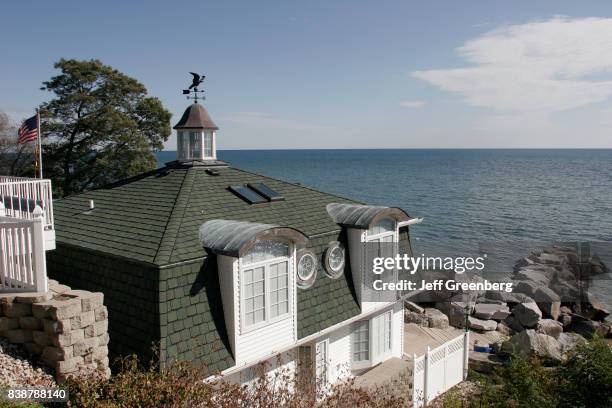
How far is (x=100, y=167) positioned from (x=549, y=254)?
35.6 metres

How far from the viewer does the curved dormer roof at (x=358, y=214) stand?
15180 millimetres

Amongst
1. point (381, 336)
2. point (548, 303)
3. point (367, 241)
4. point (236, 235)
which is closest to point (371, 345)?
point (381, 336)

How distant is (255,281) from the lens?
12.1 m

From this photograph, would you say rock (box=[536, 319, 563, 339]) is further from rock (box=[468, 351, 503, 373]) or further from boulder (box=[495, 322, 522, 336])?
rock (box=[468, 351, 503, 373])

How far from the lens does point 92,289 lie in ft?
40.7

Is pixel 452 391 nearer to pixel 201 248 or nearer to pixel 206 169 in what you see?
pixel 201 248

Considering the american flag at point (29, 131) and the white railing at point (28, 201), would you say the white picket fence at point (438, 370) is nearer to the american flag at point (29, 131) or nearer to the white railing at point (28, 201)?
the white railing at point (28, 201)

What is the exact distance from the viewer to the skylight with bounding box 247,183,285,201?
1584 centimetres

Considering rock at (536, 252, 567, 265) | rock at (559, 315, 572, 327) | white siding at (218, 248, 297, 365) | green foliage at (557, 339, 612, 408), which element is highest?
white siding at (218, 248, 297, 365)

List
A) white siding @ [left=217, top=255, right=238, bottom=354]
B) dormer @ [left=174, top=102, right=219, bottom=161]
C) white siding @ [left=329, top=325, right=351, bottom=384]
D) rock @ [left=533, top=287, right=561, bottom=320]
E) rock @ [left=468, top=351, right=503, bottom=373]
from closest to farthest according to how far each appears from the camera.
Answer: white siding @ [left=217, top=255, right=238, bottom=354], white siding @ [left=329, top=325, right=351, bottom=384], dormer @ [left=174, top=102, right=219, bottom=161], rock @ [left=468, top=351, right=503, bottom=373], rock @ [left=533, top=287, right=561, bottom=320]

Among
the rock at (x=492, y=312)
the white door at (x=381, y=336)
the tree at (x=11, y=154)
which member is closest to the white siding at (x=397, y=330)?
the white door at (x=381, y=336)

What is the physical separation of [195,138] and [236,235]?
23.4 feet

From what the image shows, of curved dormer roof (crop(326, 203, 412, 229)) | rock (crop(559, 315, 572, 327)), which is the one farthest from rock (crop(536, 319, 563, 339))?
curved dormer roof (crop(326, 203, 412, 229))

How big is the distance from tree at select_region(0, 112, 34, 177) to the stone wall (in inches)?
1049
